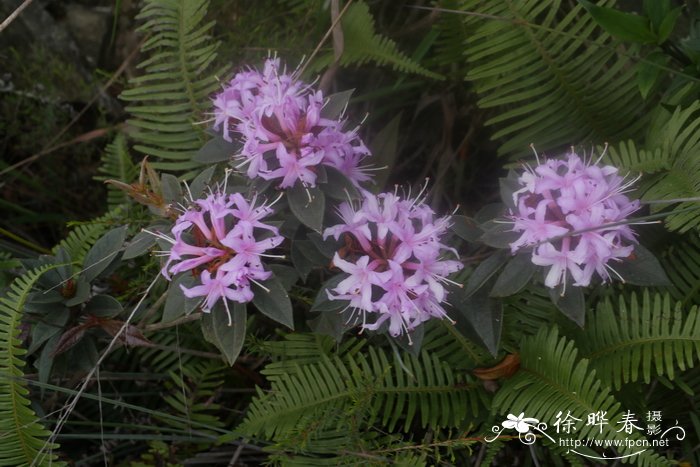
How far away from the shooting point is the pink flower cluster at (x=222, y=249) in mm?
1796

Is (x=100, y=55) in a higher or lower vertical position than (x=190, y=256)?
higher

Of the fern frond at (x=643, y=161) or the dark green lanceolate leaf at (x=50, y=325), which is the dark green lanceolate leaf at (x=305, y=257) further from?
the fern frond at (x=643, y=161)

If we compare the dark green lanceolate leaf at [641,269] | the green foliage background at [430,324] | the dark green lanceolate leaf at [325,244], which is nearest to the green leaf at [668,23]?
the green foliage background at [430,324]

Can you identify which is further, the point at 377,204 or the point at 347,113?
the point at 347,113

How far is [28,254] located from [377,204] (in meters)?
1.60

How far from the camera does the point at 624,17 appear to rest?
2.17 metres

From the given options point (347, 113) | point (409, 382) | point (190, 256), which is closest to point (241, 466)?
point (409, 382)

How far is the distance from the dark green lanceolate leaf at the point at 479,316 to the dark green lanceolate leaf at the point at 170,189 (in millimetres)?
845

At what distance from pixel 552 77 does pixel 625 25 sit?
1.21 feet

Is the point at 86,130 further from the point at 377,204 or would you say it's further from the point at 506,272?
the point at 506,272

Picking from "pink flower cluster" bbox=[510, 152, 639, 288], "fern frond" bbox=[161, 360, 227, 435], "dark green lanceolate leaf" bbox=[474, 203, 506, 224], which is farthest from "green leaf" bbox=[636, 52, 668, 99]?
"fern frond" bbox=[161, 360, 227, 435]

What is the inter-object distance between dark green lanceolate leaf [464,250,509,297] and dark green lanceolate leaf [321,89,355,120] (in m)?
0.58

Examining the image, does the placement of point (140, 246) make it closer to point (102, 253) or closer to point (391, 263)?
point (102, 253)

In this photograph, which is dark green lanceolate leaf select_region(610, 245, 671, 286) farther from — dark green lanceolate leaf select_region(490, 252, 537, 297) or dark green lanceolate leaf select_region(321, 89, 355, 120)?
dark green lanceolate leaf select_region(321, 89, 355, 120)
